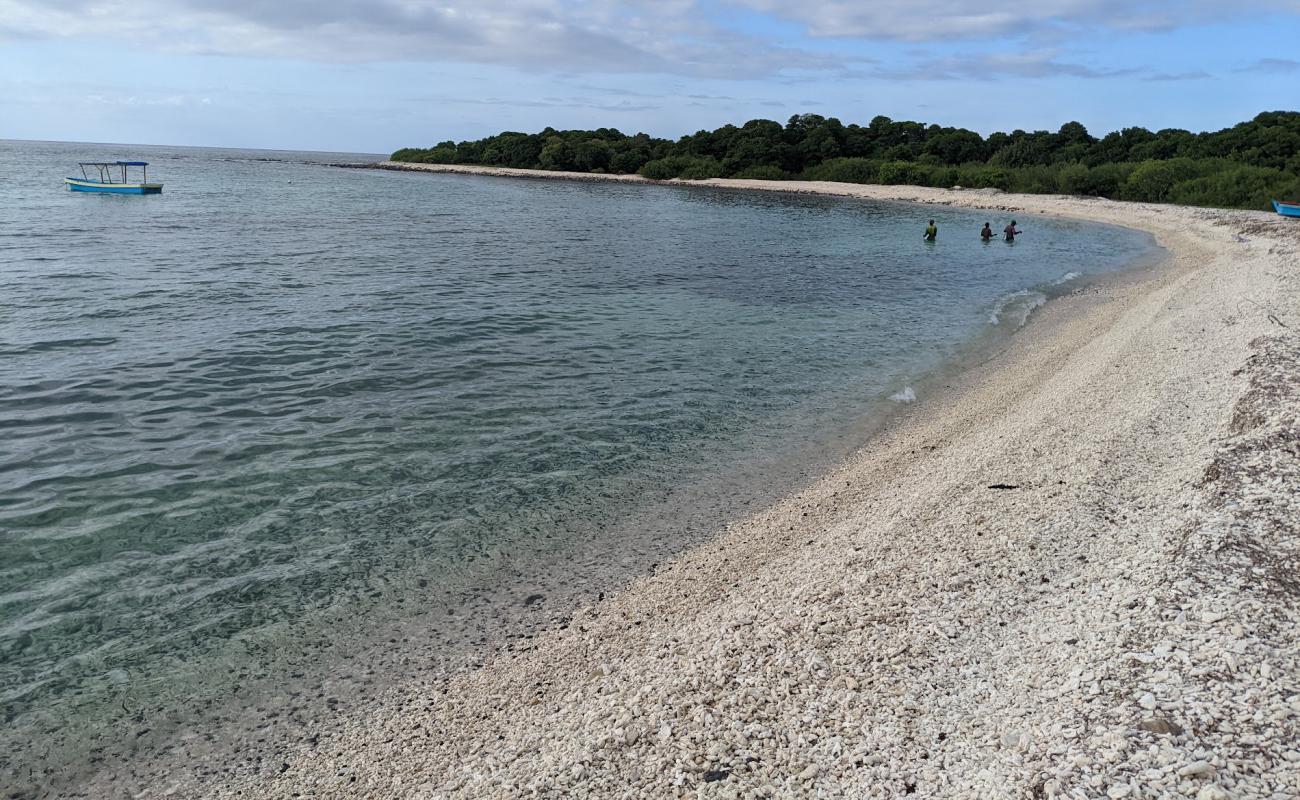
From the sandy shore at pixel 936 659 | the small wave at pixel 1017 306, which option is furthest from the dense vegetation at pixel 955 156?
the sandy shore at pixel 936 659

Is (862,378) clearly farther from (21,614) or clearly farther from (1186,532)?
(21,614)

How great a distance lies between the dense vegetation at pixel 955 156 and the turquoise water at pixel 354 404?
48373 millimetres

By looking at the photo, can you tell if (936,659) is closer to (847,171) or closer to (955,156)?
(847,171)

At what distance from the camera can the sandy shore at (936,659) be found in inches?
184

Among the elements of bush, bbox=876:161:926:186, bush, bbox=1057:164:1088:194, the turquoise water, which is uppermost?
bush, bbox=876:161:926:186

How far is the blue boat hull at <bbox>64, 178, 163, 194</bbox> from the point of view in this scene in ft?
192

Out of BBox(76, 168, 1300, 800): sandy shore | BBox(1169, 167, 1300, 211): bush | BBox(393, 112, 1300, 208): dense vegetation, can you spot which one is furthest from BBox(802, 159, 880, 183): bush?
BBox(76, 168, 1300, 800): sandy shore

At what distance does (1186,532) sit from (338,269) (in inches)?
1162

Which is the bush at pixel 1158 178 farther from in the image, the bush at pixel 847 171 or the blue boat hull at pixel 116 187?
the blue boat hull at pixel 116 187

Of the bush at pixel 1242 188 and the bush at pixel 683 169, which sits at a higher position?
the bush at pixel 683 169

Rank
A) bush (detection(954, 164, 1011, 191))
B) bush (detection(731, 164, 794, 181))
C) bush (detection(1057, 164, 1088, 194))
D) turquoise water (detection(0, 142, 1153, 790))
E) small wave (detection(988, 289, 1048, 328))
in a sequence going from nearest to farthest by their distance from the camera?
turquoise water (detection(0, 142, 1153, 790))
small wave (detection(988, 289, 1048, 328))
bush (detection(1057, 164, 1088, 194))
bush (detection(954, 164, 1011, 191))
bush (detection(731, 164, 794, 181))

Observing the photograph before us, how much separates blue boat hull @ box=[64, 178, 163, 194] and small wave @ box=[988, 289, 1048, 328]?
62475 mm

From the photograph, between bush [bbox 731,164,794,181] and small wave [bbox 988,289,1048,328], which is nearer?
small wave [bbox 988,289,1048,328]

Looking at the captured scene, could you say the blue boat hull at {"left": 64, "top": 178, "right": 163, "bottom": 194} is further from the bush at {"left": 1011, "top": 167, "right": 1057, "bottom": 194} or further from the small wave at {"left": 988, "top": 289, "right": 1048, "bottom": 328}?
the bush at {"left": 1011, "top": 167, "right": 1057, "bottom": 194}
